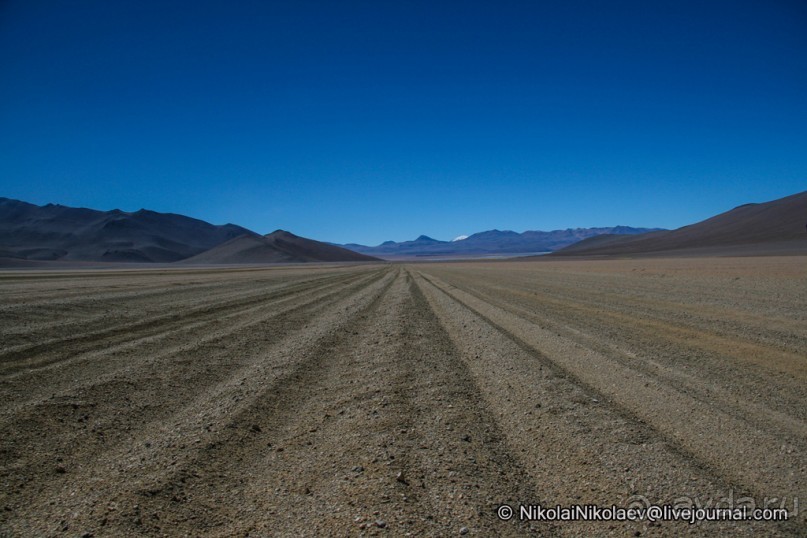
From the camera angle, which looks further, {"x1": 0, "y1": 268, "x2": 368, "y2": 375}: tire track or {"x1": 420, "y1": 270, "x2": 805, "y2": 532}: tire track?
{"x1": 0, "y1": 268, "x2": 368, "y2": 375}: tire track

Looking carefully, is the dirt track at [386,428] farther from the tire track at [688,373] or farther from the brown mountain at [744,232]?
the brown mountain at [744,232]

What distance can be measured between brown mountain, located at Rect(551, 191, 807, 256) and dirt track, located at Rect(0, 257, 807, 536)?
352 ft

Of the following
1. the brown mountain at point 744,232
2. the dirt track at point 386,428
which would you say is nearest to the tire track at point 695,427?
the dirt track at point 386,428

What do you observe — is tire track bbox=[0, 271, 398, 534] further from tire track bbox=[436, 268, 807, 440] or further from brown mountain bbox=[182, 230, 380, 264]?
brown mountain bbox=[182, 230, 380, 264]

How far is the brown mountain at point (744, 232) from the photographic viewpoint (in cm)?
10194

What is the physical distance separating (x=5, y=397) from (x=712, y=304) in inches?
661

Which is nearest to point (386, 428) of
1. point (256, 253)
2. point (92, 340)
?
point (92, 340)

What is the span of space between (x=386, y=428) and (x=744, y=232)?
514 ft

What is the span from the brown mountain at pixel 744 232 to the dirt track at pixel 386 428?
107312 millimetres

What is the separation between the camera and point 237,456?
151 inches

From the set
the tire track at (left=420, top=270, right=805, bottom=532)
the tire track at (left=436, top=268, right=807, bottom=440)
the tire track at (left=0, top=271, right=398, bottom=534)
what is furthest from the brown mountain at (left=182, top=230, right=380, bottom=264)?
the tire track at (left=420, top=270, right=805, bottom=532)

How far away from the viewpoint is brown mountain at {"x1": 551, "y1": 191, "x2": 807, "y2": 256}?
102 meters

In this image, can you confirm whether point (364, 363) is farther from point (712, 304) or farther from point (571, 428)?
point (712, 304)

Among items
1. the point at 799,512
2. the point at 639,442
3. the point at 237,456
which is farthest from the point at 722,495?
the point at 237,456
